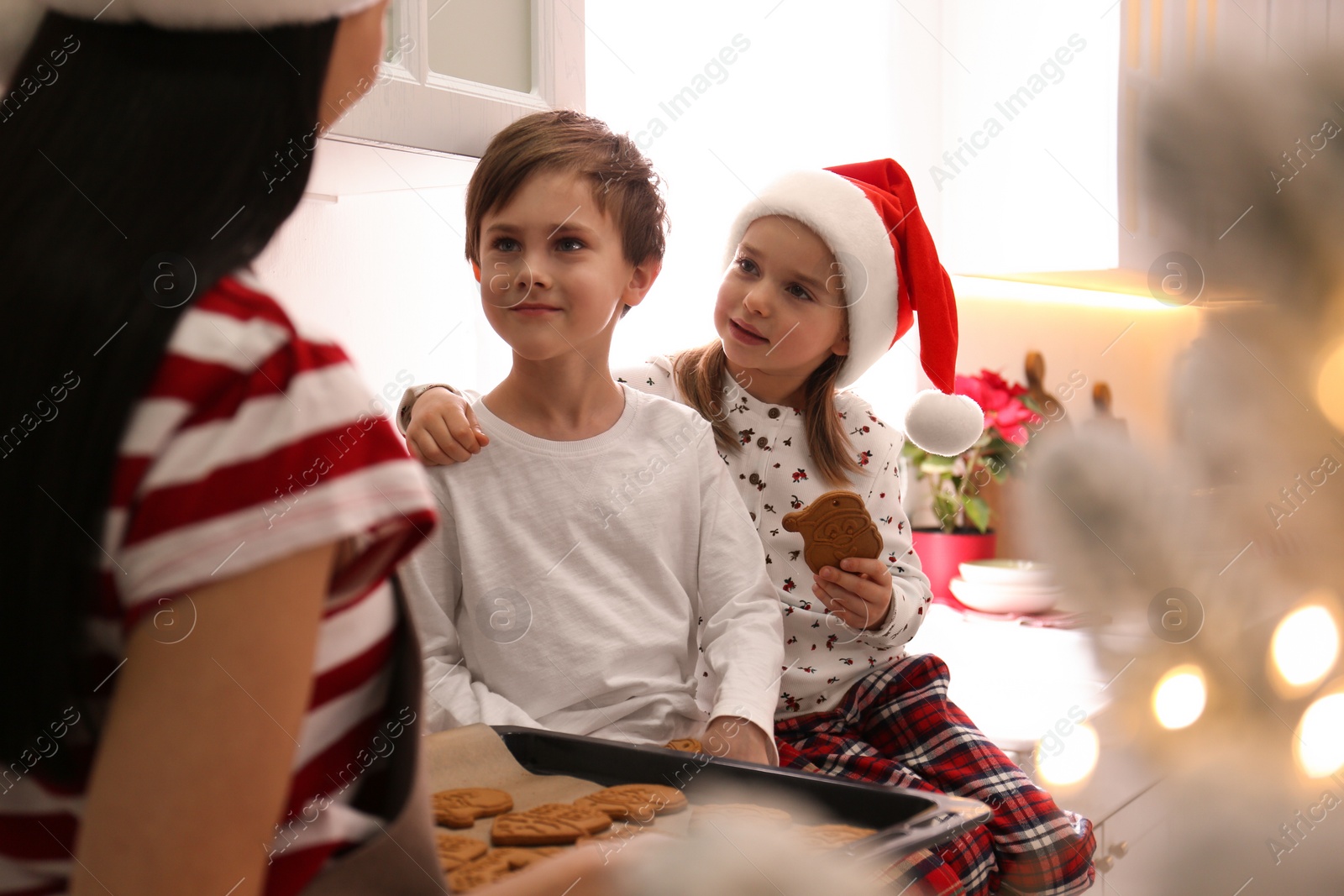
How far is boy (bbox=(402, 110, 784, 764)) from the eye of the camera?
1045 mm

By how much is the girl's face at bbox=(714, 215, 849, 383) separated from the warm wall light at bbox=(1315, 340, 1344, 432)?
116cm

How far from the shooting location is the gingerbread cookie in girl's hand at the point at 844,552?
3.57 feet

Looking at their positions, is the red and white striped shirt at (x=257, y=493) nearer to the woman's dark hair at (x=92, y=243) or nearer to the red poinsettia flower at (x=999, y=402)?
the woman's dark hair at (x=92, y=243)

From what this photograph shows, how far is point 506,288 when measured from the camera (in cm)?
108

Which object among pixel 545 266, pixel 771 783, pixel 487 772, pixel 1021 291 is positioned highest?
pixel 1021 291

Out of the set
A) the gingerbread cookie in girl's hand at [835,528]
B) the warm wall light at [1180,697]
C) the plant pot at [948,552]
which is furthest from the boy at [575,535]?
the plant pot at [948,552]

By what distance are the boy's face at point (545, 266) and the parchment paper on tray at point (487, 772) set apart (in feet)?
1.43

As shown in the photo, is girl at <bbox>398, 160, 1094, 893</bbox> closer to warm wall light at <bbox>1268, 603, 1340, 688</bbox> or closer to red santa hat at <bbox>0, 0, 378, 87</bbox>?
red santa hat at <bbox>0, 0, 378, 87</bbox>

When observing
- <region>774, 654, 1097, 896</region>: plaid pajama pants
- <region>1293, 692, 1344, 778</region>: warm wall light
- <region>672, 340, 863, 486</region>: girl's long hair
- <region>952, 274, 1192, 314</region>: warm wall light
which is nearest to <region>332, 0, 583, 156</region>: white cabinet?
<region>672, 340, 863, 486</region>: girl's long hair

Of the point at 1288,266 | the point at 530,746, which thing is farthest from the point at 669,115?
the point at 1288,266

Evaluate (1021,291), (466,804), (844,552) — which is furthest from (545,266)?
(1021,291)

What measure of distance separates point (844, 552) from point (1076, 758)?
91cm

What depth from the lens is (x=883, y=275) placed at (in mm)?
1374

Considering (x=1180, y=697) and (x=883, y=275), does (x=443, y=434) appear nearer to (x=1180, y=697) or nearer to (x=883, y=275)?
(x=883, y=275)
